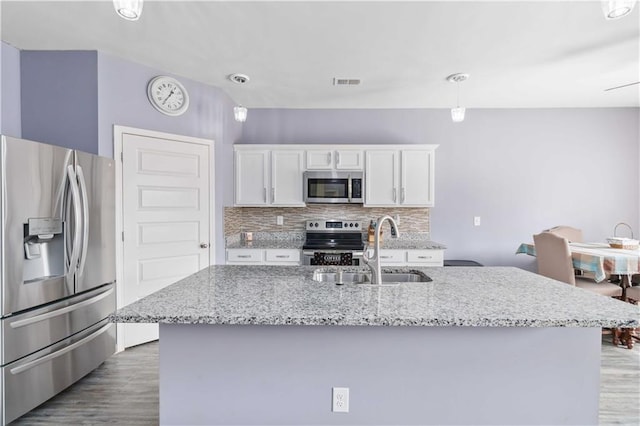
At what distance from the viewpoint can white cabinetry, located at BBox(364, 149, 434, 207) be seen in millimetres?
3723

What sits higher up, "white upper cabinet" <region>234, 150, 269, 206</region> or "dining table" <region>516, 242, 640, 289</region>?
"white upper cabinet" <region>234, 150, 269, 206</region>

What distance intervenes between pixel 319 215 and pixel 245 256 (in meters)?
1.10

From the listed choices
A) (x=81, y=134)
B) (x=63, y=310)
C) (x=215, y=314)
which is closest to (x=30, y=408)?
(x=63, y=310)

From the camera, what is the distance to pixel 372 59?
2.73 meters

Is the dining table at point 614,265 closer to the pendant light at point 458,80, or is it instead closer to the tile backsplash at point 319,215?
the tile backsplash at point 319,215

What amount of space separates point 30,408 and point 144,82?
2552 mm

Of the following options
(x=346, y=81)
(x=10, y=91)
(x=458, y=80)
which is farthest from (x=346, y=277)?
(x=10, y=91)

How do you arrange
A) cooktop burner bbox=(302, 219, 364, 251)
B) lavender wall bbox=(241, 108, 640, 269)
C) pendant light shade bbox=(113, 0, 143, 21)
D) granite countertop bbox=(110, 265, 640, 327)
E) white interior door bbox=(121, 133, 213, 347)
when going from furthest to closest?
lavender wall bbox=(241, 108, 640, 269), cooktop burner bbox=(302, 219, 364, 251), white interior door bbox=(121, 133, 213, 347), pendant light shade bbox=(113, 0, 143, 21), granite countertop bbox=(110, 265, 640, 327)

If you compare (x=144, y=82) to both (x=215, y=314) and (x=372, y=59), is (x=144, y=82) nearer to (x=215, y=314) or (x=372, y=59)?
(x=372, y=59)

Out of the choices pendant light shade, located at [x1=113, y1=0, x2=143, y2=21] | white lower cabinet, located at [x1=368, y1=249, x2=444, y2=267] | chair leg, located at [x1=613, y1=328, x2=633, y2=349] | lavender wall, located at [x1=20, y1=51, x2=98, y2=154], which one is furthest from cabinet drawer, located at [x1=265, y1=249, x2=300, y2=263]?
chair leg, located at [x1=613, y1=328, x2=633, y2=349]

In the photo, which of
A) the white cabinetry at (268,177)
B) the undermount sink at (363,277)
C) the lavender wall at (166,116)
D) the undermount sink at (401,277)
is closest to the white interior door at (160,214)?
the lavender wall at (166,116)

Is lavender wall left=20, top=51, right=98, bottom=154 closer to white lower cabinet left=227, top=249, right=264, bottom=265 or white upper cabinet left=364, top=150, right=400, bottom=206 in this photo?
white lower cabinet left=227, top=249, right=264, bottom=265

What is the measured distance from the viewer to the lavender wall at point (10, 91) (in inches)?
98.4

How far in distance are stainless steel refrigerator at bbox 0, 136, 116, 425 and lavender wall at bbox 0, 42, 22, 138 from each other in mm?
869
